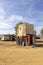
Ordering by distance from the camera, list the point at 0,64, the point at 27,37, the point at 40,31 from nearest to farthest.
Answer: the point at 0,64 → the point at 27,37 → the point at 40,31

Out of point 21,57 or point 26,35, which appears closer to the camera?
point 21,57

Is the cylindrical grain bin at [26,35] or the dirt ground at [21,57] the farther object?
the cylindrical grain bin at [26,35]

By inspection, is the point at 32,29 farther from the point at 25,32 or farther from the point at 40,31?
the point at 40,31

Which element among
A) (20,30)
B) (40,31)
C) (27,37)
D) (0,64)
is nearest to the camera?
(0,64)

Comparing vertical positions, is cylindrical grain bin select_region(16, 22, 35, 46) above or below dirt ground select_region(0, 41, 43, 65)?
above

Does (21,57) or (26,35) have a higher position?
(26,35)

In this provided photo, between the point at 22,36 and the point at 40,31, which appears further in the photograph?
the point at 40,31

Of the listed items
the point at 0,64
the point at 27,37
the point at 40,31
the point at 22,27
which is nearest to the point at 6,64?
the point at 0,64

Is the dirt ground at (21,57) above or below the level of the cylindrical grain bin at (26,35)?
below

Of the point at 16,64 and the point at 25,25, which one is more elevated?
the point at 25,25

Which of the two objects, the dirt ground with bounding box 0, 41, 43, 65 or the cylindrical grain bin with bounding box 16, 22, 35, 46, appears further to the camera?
the cylindrical grain bin with bounding box 16, 22, 35, 46

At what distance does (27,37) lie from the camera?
1104 inches

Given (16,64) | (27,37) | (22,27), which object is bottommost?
(16,64)

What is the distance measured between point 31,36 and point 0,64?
61.9 ft
